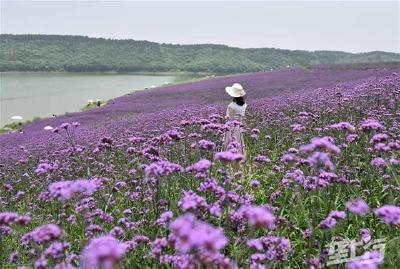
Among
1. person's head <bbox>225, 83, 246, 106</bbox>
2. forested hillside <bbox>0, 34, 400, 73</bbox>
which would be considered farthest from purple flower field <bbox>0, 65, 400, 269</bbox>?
forested hillside <bbox>0, 34, 400, 73</bbox>

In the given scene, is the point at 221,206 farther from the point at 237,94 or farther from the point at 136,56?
the point at 136,56

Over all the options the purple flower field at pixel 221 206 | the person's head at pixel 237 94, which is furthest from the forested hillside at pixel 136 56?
the purple flower field at pixel 221 206

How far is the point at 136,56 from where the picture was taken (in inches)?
5468

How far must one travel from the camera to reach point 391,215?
2.99 m

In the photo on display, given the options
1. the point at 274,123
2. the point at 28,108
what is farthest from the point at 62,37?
the point at 274,123

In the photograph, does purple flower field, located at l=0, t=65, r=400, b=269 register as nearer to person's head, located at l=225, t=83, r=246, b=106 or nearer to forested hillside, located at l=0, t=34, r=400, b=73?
person's head, located at l=225, t=83, r=246, b=106

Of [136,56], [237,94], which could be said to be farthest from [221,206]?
[136,56]

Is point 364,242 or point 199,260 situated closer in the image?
point 199,260

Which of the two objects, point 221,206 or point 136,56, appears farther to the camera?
point 136,56

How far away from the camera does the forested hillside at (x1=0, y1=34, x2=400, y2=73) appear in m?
119

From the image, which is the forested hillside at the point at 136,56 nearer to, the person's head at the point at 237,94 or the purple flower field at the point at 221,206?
the person's head at the point at 237,94

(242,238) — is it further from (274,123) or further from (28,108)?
(28,108)

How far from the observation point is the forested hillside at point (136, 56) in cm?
11900

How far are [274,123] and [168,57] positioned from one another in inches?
5211
